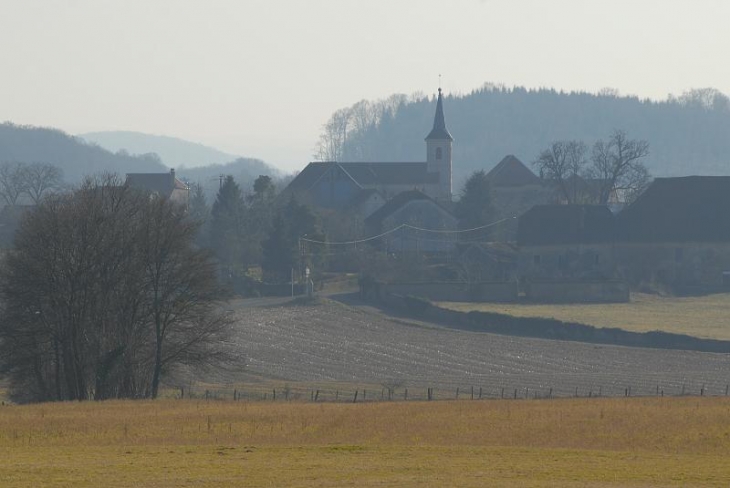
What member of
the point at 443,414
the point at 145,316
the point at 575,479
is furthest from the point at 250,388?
the point at 575,479

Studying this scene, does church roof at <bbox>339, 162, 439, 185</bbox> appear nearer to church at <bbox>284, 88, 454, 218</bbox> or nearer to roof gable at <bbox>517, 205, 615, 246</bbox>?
church at <bbox>284, 88, 454, 218</bbox>

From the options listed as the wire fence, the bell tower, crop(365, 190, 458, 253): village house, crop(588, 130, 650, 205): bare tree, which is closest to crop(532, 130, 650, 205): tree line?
crop(588, 130, 650, 205): bare tree

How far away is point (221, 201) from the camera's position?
107500 millimetres

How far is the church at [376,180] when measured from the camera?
133 metres

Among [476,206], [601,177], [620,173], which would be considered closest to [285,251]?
[476,206]

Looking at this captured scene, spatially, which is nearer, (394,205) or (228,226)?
(228,226)

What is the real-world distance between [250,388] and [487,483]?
2721 centimetres

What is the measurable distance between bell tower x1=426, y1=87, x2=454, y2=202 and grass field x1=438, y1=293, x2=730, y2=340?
53.7 m

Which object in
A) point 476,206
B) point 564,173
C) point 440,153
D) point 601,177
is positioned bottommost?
point 476,206

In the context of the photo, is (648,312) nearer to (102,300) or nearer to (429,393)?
(429,393)

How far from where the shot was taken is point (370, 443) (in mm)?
29797

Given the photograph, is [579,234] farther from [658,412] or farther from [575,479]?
[575,479]

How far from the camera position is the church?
133375 millimetres

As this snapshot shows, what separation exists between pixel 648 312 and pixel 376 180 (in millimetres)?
66389
